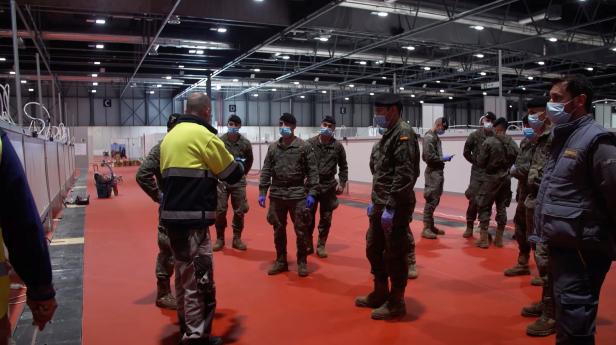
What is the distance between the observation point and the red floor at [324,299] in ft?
11.4

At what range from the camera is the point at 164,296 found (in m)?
4.09

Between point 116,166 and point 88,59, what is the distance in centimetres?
988

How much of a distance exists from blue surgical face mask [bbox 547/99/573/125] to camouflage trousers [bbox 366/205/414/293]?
1402 millimetres

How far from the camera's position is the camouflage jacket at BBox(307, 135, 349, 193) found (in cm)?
609

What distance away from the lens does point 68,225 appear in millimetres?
8367

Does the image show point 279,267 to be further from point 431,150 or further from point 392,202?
point 431,150

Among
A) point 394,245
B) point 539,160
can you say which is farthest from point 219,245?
point 539,160

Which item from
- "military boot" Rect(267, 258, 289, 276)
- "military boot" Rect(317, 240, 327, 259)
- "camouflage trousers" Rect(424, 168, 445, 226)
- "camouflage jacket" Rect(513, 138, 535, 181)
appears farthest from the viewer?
"camouflage trousers" Rect(424, 168, 445, 226)

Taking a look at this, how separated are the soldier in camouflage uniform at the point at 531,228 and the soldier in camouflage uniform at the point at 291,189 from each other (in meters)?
2.17

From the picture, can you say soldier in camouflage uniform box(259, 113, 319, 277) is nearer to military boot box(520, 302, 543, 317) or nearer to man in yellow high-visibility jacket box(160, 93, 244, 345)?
man in yellow high-visibility jacket box(160, 93, 244, 345)

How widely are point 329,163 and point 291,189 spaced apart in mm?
1234

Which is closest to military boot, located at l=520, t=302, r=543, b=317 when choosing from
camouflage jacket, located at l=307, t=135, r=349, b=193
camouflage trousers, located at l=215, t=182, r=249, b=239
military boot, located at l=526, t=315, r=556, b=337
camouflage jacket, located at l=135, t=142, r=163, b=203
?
military boot, located at l=526, t=315, r=556, b=337

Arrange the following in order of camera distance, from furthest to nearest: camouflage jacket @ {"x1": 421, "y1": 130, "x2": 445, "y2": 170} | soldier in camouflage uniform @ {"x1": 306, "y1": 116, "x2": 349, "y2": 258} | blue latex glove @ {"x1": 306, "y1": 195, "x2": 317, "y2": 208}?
camouflage jacket @ {"x1": 421, "y1": 130, "x2": 445, "y2": 170} < soldier in camouflage uniform @ {"x1": 306, "y1": 116, "x2": 349, "y2": 258} < blue latex glove @ {"x1": 306, "y1": 195, "x2": 317, "y2": 208}

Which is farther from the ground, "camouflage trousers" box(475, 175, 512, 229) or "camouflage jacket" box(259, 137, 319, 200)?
"camouflage jacket" box(259, 137, 319, 200)
